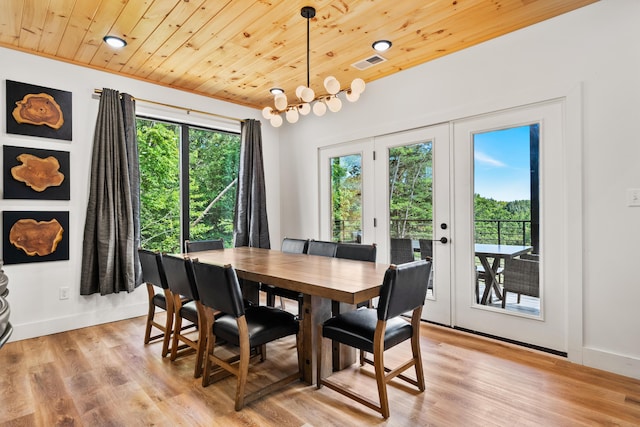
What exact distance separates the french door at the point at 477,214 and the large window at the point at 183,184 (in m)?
1.90

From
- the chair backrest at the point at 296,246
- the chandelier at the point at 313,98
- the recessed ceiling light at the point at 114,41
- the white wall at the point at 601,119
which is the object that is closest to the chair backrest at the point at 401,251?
the chair backrest at the point at 296,246

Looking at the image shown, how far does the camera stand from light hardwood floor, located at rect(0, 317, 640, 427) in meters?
1.95

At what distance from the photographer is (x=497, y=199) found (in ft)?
10.1

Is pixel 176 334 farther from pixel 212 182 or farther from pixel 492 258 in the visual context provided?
pixel 492 258

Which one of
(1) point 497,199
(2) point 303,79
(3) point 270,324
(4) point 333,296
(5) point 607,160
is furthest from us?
(2) point 303,79

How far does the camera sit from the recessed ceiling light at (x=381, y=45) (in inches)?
121

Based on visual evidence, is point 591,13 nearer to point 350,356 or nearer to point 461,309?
point 461,309

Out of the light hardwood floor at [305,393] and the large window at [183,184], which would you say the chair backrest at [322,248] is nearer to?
the light hardwood floor at [305,393]

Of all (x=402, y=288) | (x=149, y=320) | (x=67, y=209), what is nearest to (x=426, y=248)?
(x=402, y=288)

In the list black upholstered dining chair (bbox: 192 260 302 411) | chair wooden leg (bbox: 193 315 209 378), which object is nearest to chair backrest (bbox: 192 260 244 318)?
black upholstered dining chair (bbox: 192 260 302 411)

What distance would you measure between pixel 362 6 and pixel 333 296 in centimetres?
204

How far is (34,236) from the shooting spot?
10.6 feet

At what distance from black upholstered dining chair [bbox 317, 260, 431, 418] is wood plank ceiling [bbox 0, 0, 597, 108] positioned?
6.26ft

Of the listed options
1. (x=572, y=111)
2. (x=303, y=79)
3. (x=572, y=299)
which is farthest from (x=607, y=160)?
(x=303, y=79)
